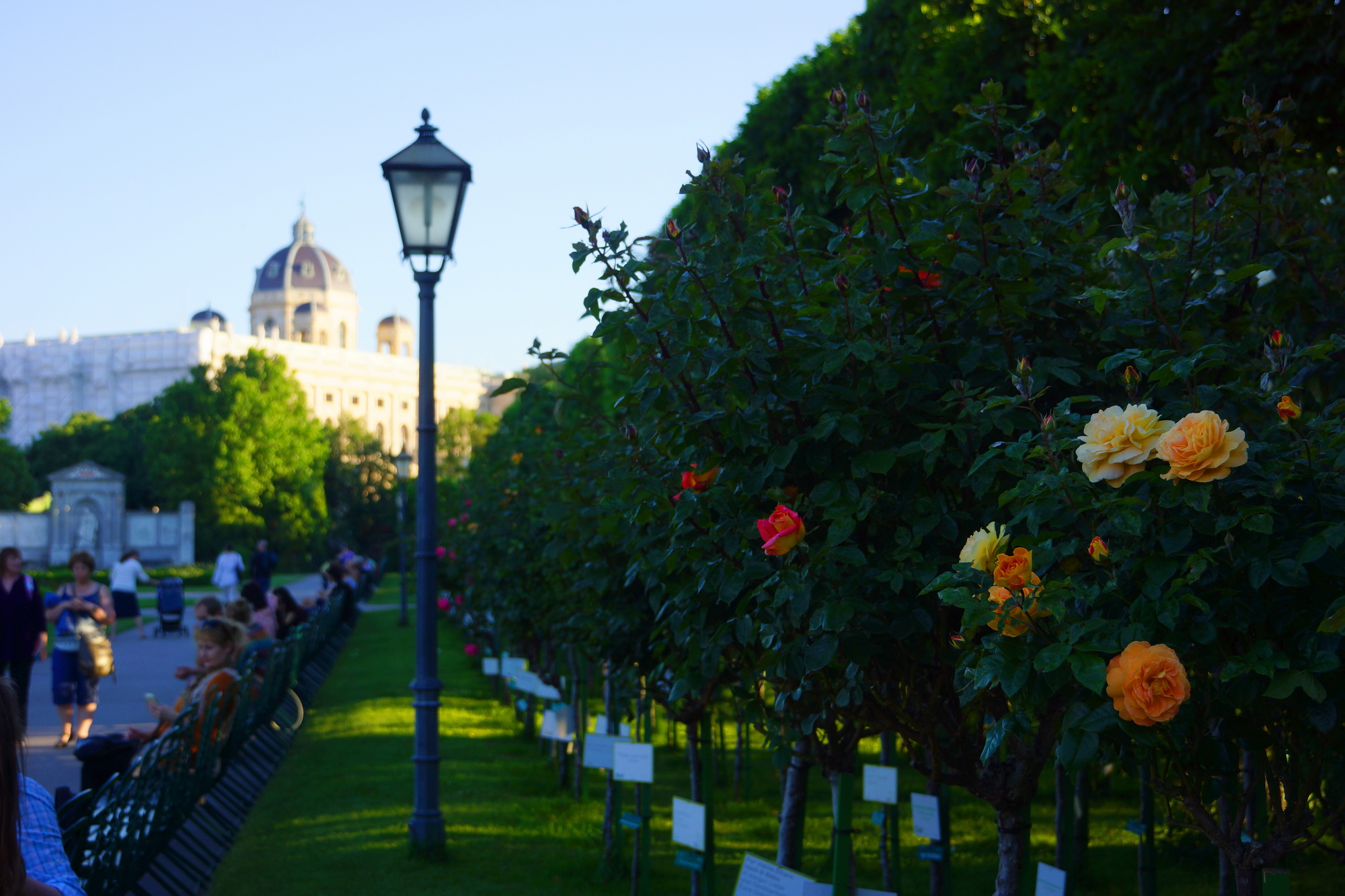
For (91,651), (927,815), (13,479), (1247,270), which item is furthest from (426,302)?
(13,479)

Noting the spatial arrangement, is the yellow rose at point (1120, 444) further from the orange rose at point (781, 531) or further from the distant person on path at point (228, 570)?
the distant person on path at point (228, 570)

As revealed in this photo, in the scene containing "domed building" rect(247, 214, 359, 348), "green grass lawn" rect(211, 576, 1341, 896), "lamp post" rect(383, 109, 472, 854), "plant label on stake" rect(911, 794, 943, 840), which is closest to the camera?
"plant label on stake" rect(911, 794, 943, 840)

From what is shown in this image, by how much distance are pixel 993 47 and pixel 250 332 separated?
132802 millimetres

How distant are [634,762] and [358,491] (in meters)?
70.0

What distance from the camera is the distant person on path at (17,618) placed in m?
9.13

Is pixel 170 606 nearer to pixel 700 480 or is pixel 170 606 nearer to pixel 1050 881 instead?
pixel 700 480

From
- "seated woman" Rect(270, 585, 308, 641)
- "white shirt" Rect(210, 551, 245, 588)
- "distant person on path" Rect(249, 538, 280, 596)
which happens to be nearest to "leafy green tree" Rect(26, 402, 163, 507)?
"distant person on path" Rect(249, 538, 280, 596)

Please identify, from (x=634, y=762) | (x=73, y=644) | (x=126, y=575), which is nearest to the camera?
(x=634, y=762)

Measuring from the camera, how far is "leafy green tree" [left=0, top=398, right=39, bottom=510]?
65.5 meters

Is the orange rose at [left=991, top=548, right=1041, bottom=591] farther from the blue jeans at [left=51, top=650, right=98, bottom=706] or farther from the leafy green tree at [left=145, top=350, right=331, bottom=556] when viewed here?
the leafy green tree at [left=145, top=350, right=331, bottom=556]

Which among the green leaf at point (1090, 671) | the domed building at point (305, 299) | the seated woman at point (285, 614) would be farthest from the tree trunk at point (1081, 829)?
the domed building at point (305, 299)

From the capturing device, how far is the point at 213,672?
25.3 ft

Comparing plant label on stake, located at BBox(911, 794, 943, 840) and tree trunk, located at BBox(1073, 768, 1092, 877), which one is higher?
plant label on stake, located at BBox(911, 794, 943, 840)

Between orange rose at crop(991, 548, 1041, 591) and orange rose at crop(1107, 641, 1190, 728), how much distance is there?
0.68 ft
